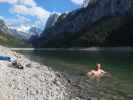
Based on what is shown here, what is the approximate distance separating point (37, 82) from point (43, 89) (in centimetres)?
307

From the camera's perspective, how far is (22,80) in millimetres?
27625

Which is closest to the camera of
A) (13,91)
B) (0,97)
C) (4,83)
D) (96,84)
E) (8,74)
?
(0,97)

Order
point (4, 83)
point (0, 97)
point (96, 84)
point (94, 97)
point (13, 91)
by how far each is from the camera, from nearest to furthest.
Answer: point (0, 97), point (13, 91), point (4, 83), point (94, 97), point (96, 84)

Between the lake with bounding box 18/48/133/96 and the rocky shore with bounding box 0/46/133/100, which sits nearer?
the rocky shore with bounding box 0/46/133/100

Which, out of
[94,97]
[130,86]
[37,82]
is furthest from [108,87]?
[37,82]

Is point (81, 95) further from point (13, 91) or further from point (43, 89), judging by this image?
point (13, 91)

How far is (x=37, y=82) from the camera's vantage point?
2870 cm

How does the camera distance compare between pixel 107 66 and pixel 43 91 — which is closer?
pixel 43 91

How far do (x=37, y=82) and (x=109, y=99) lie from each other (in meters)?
6.69

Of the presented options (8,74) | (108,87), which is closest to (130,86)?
(108,87)

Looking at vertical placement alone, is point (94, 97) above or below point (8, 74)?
below

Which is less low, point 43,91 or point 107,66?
point 107,66

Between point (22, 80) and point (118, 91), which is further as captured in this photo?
point (118, 91)

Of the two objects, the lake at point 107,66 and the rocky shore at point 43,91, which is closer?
the rocky shore at point 43,91
